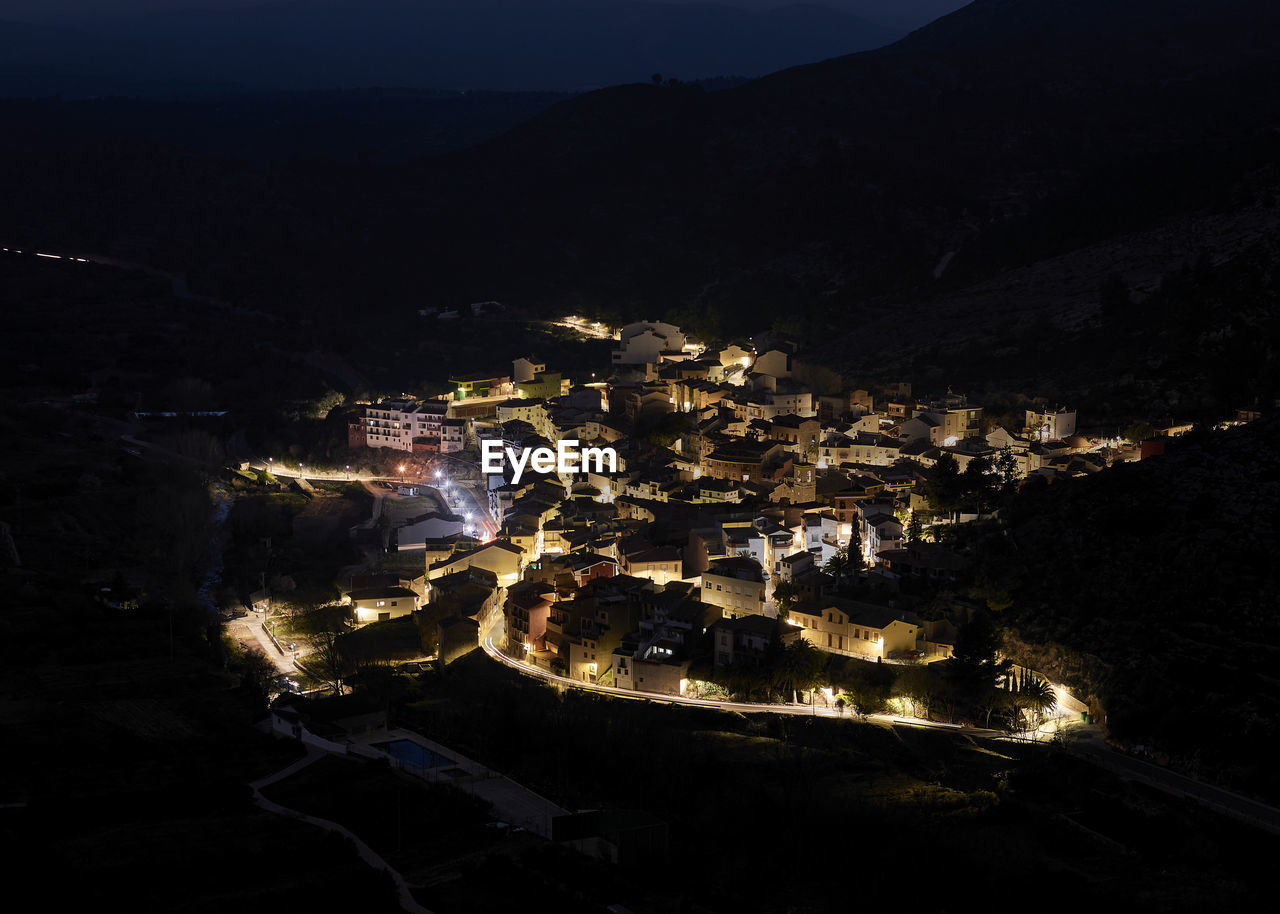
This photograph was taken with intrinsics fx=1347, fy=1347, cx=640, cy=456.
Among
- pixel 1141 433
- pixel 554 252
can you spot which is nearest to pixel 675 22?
pixel 554 252

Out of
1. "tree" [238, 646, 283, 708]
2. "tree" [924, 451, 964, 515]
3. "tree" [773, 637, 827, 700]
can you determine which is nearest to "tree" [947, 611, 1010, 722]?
"tree" [773, 637, 827, 700]

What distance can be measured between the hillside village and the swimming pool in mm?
3545

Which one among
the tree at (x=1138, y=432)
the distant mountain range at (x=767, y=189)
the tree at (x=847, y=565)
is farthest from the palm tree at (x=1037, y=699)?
the distant mountain range at (x=767, y=189)

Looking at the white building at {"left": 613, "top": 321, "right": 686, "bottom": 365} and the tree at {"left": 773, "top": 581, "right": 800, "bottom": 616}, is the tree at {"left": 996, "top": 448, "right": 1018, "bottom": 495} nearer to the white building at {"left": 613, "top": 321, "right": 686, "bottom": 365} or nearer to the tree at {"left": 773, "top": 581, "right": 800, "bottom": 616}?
the tree at {"left": 773, "top": 581, "right": 800, "bottom": 616}

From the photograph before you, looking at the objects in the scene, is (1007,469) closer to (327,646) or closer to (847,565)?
(847,565)

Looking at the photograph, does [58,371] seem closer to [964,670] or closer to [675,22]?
[964,670]

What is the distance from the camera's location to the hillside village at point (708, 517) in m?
19.6

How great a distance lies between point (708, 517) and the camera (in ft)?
78.0

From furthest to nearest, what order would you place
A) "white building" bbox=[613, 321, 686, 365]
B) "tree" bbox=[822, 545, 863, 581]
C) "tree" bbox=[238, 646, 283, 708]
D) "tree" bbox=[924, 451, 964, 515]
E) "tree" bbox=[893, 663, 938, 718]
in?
"white building" bbox=[613, 321, 686, 365]
"tree" bbox=[924, 451, 964, 515]
"tree" bbox=[822, 545, 863, 581]
"tree" bbox=[238, 646, 283, 708]
"tree" bbox=[893, 663, 938, 718]

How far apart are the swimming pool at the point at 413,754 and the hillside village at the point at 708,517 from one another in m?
3.54

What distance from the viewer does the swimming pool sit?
16.0m

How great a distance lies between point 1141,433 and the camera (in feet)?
82.2

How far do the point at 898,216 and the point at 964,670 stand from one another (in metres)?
36.3

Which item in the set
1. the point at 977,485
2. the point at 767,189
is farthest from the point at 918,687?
the point at 767,189
